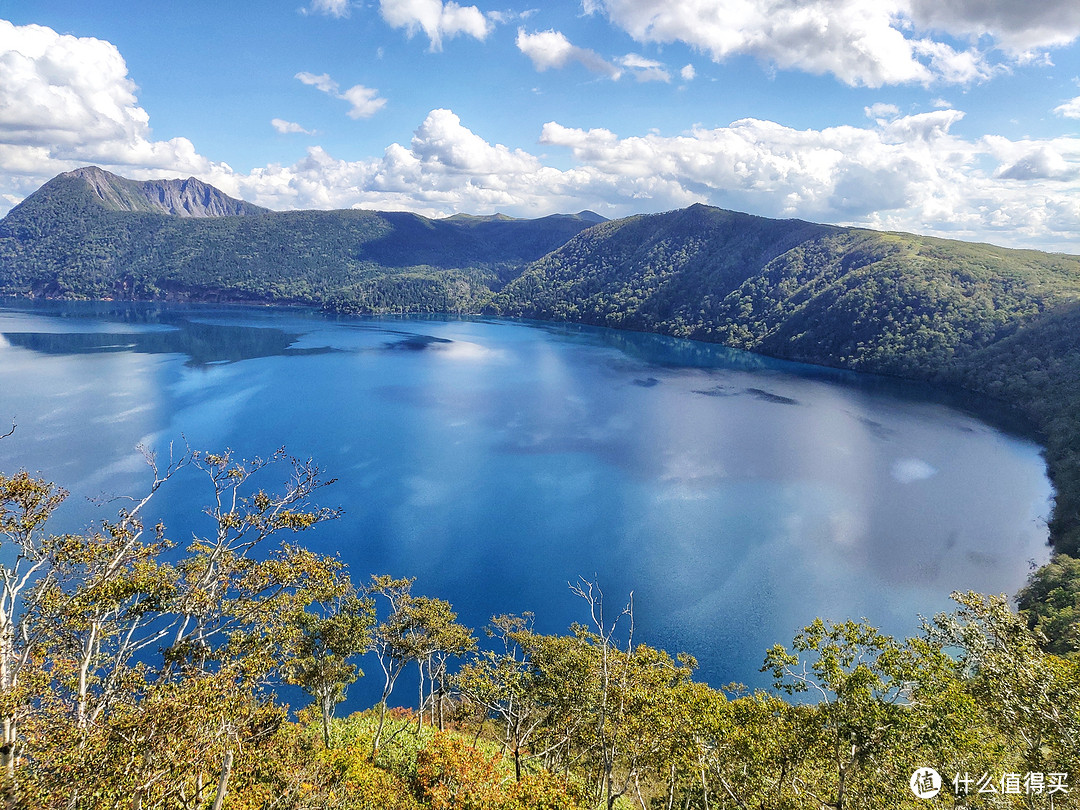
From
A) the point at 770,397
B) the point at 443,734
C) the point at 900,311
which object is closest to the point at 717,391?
the point at 770,397

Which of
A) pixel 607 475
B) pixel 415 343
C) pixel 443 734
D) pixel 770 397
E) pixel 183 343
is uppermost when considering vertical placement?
pixel 415 343

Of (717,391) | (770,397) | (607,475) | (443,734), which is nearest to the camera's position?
(443,734)

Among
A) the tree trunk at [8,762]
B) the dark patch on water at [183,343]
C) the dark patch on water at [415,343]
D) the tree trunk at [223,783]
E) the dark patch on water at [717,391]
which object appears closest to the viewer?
the tree trunk at [8,762]

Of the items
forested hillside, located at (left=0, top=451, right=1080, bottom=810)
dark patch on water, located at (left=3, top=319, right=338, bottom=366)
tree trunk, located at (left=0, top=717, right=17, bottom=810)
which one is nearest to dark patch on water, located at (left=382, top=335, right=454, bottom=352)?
dark patch on water, located at (left=3, top=319, right=338, bottom=366)

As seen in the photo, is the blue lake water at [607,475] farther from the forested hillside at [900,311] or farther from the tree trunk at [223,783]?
the tree trunk at [223,783]

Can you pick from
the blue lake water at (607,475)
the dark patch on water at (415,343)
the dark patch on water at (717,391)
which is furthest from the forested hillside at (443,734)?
the dark patch on water at (415,343)

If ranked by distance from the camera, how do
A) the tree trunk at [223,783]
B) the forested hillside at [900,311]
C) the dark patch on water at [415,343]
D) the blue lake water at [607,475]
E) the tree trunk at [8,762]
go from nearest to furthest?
1. the tree trunk at [8,762]
2. the tree trunk at [223,783]
3. the blue lake water at [607,475]
4. the forested hillside at [900,311]
5. the dark patch on water at [415,343]

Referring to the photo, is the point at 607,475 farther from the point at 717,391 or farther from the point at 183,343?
the point at 183,343

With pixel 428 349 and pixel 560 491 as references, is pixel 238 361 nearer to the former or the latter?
pixel 428 349
